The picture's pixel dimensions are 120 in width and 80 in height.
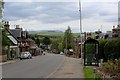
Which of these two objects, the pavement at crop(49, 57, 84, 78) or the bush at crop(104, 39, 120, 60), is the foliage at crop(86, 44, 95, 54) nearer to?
the pavement at crop(49, 57, 84, 78)

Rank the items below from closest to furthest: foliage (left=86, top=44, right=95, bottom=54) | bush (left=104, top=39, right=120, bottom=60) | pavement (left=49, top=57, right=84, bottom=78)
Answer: pavement (left=49, top=57, right=84, bottom=78) < bush (left=104, top=39, right=120, bottom=60) < foliage (left=86, top=44, right=95, bottom=54)

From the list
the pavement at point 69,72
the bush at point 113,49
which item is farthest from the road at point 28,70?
the bush at point 113,49

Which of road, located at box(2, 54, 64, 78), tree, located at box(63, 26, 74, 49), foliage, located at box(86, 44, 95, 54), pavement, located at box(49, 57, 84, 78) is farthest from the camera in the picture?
tree, located at box(63, 26, 74, 49)

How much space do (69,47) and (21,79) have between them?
4610 inches

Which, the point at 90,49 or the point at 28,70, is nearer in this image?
the point at 28,70

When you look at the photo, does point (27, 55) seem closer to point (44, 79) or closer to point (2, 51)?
point (2, 51)

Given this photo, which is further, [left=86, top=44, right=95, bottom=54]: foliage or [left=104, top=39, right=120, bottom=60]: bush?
[left=86, top=44, right=95, bottom=54]: foliage

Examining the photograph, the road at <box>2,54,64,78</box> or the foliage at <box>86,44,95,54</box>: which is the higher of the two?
the foliage at <box>86,44,95,54</box>

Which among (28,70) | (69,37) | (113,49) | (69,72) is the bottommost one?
(28,70)

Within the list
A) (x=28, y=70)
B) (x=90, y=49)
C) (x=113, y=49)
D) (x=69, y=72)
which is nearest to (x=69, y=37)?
(x=90, y=49)

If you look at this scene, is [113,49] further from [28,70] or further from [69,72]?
[28,70]

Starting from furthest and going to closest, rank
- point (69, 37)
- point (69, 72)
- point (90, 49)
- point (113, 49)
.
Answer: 1. point (69, 37)
2. point (90, 49)
3. point (113, 49)
4. point (69, 72)

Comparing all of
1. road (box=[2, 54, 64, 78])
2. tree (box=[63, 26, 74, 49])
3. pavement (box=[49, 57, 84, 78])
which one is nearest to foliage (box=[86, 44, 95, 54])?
pavement (box=[49, 57, 84, 78])

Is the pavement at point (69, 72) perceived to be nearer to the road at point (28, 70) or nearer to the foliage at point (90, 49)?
the road at point (28, 70)
